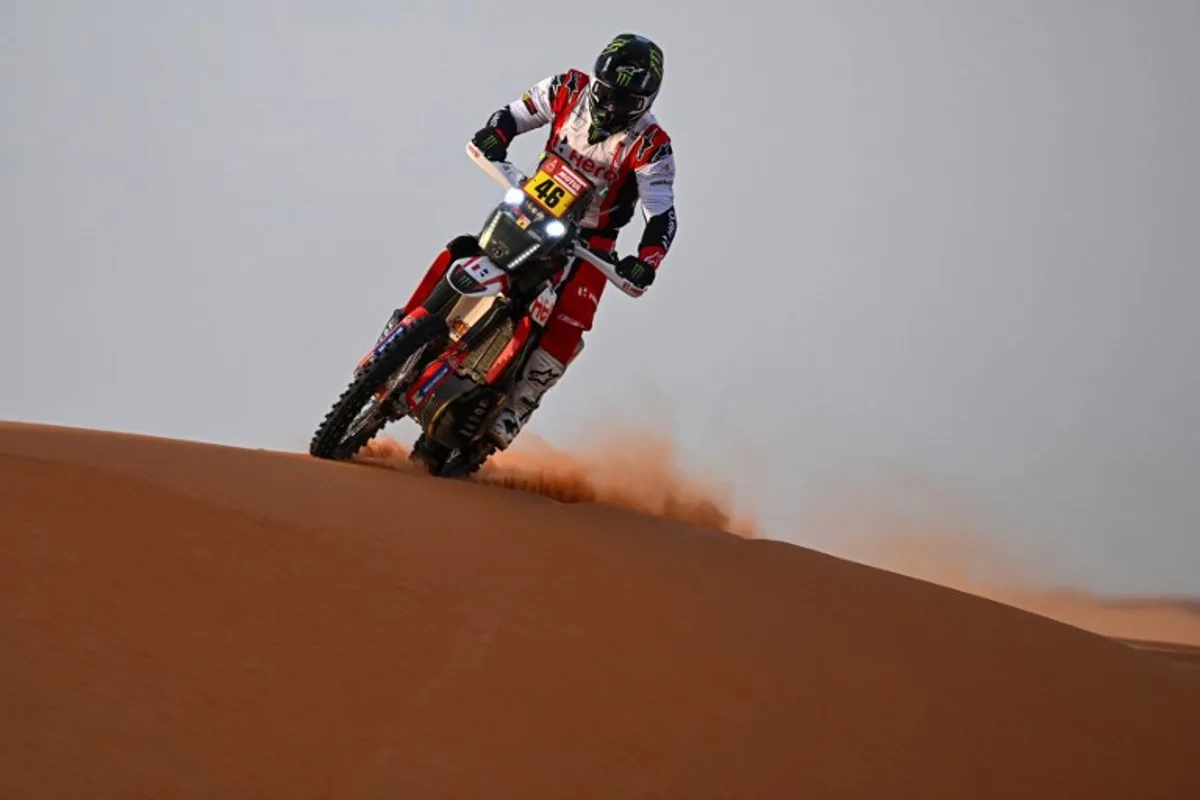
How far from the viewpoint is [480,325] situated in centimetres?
601

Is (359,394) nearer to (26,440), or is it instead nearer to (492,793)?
(26,440)

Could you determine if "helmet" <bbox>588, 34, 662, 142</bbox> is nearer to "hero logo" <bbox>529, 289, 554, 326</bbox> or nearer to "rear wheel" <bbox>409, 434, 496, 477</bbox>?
"hero logo" <bbox>529, 289, 554, 326</bbox>

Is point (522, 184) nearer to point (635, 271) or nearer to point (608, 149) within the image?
point (608, 149)

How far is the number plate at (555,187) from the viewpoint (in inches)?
235

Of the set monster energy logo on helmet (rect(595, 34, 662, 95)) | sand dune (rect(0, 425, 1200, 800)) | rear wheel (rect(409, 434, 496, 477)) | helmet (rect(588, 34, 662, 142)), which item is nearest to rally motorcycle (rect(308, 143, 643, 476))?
rear wheel (rect(409, 434, 496, 477))

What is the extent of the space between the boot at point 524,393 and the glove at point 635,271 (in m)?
0.65

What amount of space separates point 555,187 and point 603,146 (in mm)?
322

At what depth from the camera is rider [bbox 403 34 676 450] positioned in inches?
232

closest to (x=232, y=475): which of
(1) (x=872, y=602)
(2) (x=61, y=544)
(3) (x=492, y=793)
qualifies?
(2) (x=61, y=544)

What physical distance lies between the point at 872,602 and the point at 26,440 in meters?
2.64

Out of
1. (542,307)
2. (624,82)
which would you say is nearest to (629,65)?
(624,82)

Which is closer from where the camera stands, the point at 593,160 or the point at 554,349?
the point at 593,160

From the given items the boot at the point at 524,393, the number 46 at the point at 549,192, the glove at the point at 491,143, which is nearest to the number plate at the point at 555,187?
the number 46 at the point at 549,192

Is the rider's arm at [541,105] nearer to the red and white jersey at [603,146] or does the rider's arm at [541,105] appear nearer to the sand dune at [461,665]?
the red and white jersey at [603,146]
